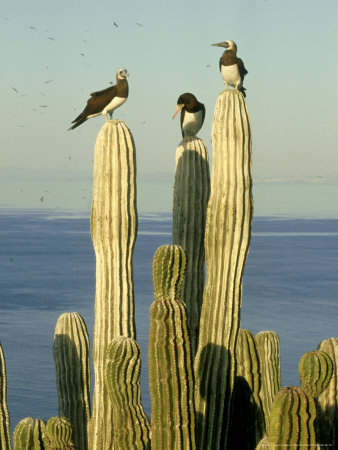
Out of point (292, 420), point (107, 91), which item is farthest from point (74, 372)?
point (292, 420)

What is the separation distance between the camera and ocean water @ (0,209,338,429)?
36.3m

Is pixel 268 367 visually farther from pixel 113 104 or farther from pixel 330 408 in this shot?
pixel 113 104

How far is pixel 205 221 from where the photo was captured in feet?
28.3

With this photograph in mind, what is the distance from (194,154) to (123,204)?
39.0 inches

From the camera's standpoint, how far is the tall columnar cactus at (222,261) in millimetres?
8008

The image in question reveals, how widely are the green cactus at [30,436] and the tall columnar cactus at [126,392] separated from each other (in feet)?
2.05

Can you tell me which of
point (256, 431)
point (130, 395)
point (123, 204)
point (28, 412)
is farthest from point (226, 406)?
point (28, 412)

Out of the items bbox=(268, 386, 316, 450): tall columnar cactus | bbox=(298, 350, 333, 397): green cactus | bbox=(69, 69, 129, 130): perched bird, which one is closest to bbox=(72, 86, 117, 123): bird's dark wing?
bbox=(69, 69, 129, 130): perched bird

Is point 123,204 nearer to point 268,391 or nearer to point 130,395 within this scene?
point 130,395

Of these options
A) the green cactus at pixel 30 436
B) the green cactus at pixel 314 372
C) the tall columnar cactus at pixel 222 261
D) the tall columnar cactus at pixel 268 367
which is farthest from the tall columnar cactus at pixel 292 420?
the tall columnar cactus at pixel 268 367

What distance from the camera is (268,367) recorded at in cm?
927

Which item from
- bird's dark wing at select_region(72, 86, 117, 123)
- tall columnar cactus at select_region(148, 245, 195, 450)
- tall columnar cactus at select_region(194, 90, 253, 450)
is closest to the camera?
tall columnar cactus at select_region(148, 245, 195, 450)

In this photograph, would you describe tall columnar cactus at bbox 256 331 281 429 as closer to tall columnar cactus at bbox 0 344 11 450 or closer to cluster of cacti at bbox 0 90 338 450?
cluster of cacti at bbox 0 90 338 450

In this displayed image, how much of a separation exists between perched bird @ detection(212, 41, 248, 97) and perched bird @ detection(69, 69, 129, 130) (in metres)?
0.97
